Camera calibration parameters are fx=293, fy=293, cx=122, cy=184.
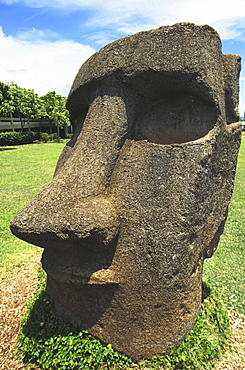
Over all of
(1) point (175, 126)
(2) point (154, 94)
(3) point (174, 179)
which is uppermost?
(2) point (154, 94)

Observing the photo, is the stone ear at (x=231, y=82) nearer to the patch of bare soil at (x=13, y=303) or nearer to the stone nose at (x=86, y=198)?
the stone nose at (x=86, y=198)

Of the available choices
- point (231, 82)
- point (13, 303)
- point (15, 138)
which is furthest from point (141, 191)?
point (15, 138)

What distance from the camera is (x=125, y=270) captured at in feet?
8.14

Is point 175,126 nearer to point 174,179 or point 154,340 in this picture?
point 174,179

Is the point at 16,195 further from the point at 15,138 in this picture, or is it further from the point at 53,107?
the point at 53,107

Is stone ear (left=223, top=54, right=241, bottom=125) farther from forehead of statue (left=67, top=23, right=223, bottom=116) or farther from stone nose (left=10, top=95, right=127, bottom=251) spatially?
stone nose (left=10, top=95, right=127, bottom=251)

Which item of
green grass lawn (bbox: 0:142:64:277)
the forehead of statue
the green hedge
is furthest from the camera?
the green hedge

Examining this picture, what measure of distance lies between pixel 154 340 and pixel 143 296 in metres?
0.44

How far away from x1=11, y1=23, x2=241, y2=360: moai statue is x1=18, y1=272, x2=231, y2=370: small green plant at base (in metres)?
0.09

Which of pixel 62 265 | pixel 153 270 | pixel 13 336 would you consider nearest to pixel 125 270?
pixel 153 270

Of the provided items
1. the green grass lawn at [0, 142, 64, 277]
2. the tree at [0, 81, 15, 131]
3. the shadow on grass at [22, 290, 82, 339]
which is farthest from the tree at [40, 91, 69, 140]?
the shadow on grass at [22, 290, 82, 339]

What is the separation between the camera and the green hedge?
80.8ft

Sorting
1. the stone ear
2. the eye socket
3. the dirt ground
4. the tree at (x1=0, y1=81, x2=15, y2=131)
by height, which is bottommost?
the dirt ground

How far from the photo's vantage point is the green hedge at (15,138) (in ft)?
80.8
